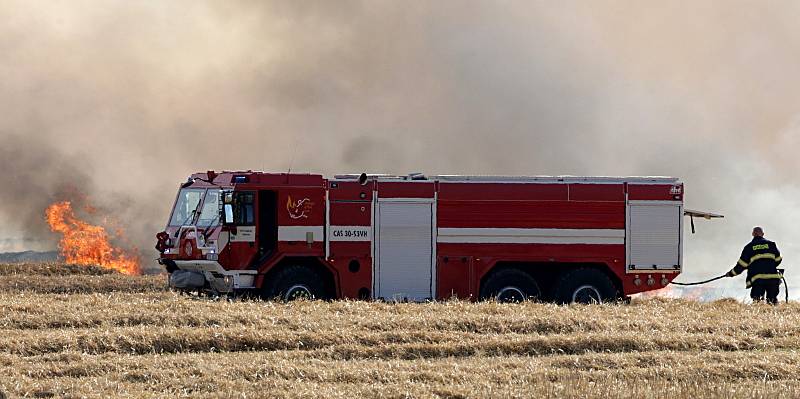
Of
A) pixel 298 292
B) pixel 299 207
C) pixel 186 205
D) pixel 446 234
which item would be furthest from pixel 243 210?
pixel 446 234

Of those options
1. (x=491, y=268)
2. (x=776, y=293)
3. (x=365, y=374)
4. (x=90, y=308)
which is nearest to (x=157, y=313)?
(x=90, y=308)

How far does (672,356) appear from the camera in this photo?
15609 millimetres

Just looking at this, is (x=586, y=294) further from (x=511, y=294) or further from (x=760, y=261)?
(x=760, y=261)

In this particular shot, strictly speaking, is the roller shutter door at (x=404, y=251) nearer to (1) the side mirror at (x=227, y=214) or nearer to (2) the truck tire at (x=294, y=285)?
(2) the truck tire at (x=294, y=285)

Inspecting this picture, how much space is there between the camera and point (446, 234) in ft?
79.0

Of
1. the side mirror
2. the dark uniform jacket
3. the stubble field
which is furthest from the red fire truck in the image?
the stubble field

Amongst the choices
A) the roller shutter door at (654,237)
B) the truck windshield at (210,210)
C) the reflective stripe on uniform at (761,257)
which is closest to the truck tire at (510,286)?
the roller shutter door at (654,237)

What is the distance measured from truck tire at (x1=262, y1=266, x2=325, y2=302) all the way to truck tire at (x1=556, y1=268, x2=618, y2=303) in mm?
4793

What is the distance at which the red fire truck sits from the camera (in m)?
23.5

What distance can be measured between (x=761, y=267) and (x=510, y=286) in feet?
17.1

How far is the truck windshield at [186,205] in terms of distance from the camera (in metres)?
23.6

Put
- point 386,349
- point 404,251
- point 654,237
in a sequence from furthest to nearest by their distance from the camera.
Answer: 1. point 654,237
2. point 404,251
3. point 386,349

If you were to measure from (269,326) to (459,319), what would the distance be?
2.96m

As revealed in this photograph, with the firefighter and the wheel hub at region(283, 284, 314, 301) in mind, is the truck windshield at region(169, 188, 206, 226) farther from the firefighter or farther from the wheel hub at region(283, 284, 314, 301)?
the firefighter
